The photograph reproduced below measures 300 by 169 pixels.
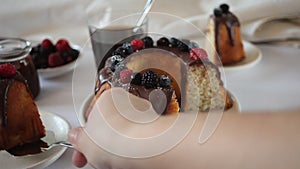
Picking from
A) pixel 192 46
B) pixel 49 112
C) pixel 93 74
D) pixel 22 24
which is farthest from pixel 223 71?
pixel 22 24

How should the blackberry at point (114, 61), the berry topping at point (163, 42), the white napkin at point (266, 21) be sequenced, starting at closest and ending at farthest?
1. the blackberry at point (114, 61)
2. the berry topping at point (163, 42)
3. the white napkin at point (266, 21)

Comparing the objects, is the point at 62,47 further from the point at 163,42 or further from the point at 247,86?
the point at 247,86

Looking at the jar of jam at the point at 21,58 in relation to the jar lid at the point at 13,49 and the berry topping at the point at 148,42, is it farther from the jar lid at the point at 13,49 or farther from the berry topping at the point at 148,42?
the berry topping at the point at 148,42

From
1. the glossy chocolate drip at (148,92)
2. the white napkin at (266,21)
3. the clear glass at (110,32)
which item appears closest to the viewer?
the glossy chocolate drip at (148,92)

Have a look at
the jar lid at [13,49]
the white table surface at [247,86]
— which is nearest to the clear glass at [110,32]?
the white table surface at [247,86]

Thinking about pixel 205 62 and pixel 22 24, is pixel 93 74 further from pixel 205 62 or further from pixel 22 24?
pixel 22 24

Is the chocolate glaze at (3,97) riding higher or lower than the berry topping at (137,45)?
lower

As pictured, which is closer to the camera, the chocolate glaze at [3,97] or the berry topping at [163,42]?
the chocolate glaze at [3,97]
